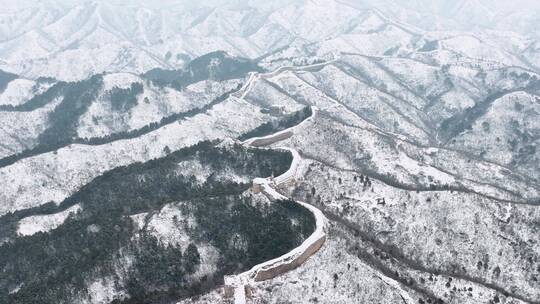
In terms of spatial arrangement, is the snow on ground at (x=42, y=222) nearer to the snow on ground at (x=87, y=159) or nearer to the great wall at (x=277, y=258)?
the snow on ground at (x=87, y=159)

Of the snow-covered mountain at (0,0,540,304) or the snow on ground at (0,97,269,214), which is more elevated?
the snow-covered mountain at (0,0,540,304)

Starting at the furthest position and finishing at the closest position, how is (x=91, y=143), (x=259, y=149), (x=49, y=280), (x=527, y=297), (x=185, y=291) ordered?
(x=91, y=143)
(x=259, y=149)
(x=527, y=297)
(x=49, y=280)
(x=185, y=291)

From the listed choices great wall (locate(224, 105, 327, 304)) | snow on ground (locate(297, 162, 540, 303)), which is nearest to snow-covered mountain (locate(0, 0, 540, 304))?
snow on ground (locate(297, 162, 540, 303))

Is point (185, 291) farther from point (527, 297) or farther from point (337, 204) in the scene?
point (527, 297)

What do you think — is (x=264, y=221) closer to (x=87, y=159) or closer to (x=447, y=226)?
(x=447, y=226)

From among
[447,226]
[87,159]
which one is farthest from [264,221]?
[87,159]

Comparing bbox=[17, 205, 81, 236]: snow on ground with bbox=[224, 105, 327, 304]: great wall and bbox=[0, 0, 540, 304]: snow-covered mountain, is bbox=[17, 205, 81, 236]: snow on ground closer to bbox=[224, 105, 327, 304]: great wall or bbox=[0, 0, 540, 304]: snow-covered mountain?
bbox=[0, 0, 540, 304]: snow-covered mountain

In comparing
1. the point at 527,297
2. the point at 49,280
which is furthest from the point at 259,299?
the point at 527,297

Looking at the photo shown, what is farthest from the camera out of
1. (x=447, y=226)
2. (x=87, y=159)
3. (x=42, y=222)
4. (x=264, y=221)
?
(x=87, y=159)
